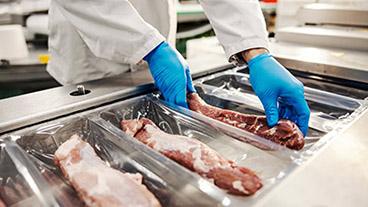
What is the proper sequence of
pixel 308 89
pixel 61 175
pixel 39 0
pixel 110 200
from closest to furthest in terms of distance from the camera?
1. pixel 110 200
2. pixel 61 175
3. pixel 308 89
4. pixel 39 0

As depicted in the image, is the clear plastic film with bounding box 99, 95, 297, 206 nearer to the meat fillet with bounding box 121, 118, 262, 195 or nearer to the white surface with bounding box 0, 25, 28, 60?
the meat fillet with bounding box 121, 118, 262, 195

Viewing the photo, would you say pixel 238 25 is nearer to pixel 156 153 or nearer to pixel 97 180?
pixel 156 153

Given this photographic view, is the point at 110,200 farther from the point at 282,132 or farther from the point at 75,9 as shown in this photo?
the point at 75,9

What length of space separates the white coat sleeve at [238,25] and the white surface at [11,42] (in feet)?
4.51

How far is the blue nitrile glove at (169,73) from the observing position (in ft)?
3.07

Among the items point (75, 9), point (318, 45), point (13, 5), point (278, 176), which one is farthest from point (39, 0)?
point (278, 176)

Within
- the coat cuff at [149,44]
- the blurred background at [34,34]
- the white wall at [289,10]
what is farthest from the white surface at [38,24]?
the white wall at [289,10]

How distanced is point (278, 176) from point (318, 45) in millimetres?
1303

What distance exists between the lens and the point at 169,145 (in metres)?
0.73

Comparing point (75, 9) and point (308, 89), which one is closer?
point (75, 9)

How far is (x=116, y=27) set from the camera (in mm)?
940

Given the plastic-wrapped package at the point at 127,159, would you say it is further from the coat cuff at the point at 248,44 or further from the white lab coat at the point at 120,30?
the coat cuff at the point at 248,44

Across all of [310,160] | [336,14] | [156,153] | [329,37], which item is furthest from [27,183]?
[336,14]

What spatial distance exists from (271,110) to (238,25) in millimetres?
333
